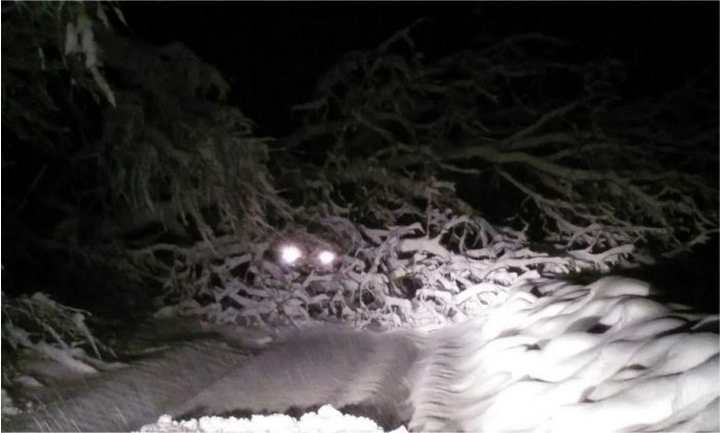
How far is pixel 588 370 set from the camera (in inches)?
163

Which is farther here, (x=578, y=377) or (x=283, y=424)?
(x=283, y=424)

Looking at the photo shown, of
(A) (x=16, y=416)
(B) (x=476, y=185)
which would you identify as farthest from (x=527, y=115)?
(A) (x=16, y=416)

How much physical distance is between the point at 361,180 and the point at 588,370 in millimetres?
5835

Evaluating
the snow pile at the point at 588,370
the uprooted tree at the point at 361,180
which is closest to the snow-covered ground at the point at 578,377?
the snow pile at the point at 588,370

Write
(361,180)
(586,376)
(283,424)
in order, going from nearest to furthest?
(586,376), (283,424), (361,180)

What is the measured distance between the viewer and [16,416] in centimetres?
501

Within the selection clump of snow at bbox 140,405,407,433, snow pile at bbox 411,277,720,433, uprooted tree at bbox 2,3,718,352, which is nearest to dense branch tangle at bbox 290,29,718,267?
uprooted tree at bbox 2,3,718,352

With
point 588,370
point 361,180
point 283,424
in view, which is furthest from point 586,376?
point 361,180

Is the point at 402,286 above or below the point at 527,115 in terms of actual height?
below

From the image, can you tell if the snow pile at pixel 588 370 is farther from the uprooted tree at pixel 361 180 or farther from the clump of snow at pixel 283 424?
the uprooted tree at pixel 361 180

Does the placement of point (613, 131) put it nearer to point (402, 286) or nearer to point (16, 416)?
point (402, 286)

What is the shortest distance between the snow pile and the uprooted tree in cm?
240

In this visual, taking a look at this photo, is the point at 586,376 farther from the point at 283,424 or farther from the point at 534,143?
the point at 534,143

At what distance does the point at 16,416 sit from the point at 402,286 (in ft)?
15.5
